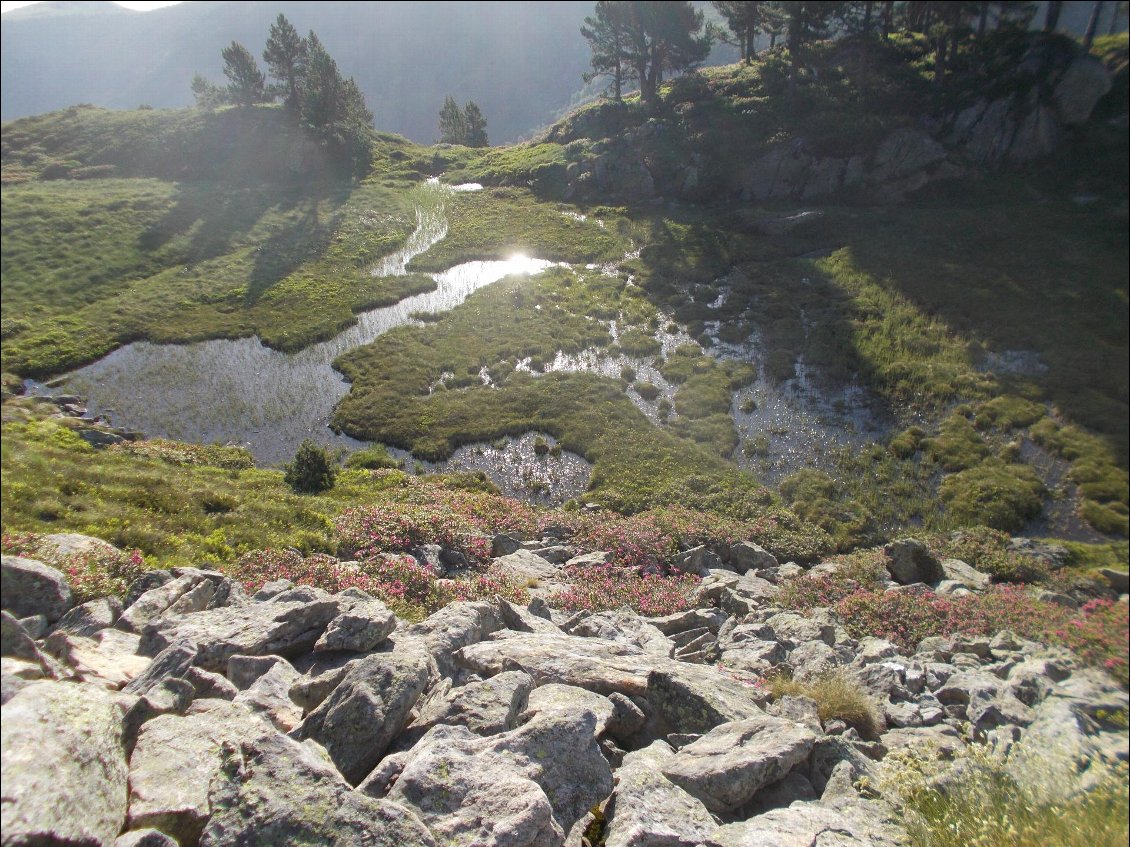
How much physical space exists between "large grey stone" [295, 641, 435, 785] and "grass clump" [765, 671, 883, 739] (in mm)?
5753

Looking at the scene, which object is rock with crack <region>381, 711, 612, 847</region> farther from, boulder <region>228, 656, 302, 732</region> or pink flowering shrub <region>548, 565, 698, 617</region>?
pink flowering shrub <region>548, 565, 698, 617</region>

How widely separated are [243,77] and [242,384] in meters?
70.1

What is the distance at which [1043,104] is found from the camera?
11.5 meters

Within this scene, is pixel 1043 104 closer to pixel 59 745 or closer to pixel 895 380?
pixel 895 380

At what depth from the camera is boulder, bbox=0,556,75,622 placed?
7.23 meters

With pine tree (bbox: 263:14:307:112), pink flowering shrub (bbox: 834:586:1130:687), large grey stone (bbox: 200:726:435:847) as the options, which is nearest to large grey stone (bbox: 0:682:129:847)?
large grey stone (bbox: 200:726:435:847)

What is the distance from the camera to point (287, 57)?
250 ft

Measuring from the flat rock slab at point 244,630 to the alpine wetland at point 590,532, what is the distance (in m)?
0.07

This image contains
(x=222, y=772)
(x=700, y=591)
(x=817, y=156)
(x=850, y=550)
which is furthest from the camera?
(x=817, y=156)

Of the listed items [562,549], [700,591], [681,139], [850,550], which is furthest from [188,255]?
[681,139]

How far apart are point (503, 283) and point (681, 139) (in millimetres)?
31916

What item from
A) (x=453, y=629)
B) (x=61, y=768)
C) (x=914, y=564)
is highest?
(x=61, y=768)

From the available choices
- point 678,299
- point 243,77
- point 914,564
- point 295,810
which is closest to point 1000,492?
point 914,564

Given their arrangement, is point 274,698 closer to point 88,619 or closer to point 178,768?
point 178,768
